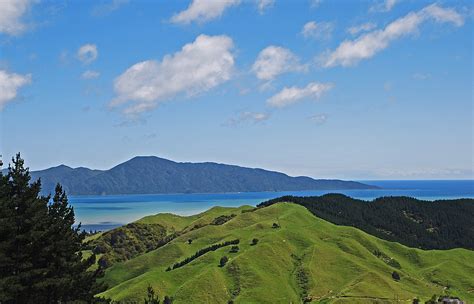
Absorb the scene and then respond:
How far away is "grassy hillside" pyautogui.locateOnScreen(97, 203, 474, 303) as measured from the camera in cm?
11475

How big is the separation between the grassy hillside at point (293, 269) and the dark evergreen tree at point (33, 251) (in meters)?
78.5

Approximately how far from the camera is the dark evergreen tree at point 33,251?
102ft

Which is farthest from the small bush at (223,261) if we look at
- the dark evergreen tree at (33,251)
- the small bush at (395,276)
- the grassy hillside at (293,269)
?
the dark evergreen tree at (33,251)

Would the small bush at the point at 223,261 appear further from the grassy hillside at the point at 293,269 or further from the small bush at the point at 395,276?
the small bush at the point at 395,276

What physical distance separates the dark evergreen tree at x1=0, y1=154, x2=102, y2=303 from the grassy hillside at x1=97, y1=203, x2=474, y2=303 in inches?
3092

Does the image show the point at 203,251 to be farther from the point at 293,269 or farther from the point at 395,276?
the point at 395,276

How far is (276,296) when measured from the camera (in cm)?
11400

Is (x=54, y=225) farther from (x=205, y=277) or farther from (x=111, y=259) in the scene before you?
(x=111, y=259)

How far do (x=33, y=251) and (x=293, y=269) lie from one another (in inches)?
4202

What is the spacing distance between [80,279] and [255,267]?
314 feet

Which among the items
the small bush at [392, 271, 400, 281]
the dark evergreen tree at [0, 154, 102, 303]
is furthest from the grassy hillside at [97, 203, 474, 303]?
the dark evergreen tree at [0, 154, 102, 303]

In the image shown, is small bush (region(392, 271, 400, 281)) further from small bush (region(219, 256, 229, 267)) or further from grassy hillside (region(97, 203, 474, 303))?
small bush (region(219, 256, 229, 267))

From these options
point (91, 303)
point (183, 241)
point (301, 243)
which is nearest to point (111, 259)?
point (183, 241)

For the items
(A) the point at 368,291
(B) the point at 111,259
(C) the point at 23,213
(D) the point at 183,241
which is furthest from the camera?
(B) the point at 111,259
